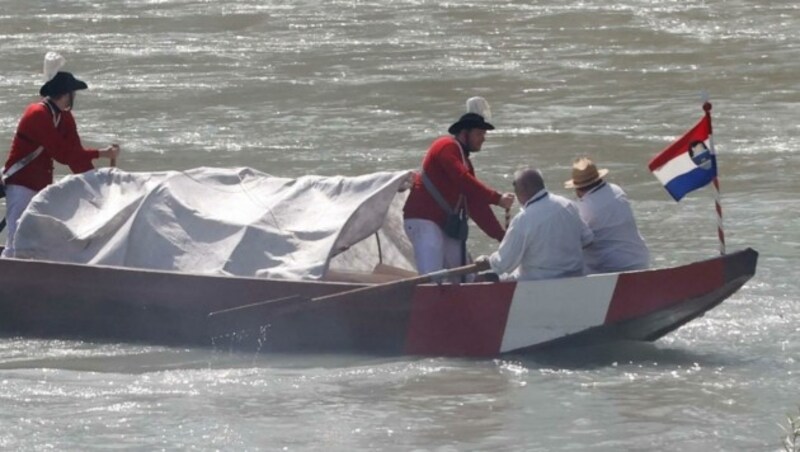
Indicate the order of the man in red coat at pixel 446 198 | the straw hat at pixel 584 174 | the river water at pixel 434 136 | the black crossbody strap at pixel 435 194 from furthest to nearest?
the black crossbody strap at pixel 435 194 → the man in red coat at pixel 446 198 → the straw hat at pixel 584 174 → the river water at pixel 434 136

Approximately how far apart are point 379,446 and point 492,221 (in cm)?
256

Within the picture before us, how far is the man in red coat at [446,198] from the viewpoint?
1166 cm

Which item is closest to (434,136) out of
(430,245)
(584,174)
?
(430,245)

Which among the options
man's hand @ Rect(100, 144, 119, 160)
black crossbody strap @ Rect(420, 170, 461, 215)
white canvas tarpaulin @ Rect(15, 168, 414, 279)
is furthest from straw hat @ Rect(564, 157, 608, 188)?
man's hand @ Rect(100, 144, 119, 160)

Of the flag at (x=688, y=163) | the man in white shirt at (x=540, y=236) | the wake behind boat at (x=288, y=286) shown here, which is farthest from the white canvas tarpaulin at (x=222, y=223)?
the flag at (x=688, y=163)

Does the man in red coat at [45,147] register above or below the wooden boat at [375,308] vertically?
above

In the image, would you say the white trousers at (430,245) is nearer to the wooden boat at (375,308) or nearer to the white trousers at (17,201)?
the wooden boat at (375,308)

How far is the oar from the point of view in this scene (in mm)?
11352

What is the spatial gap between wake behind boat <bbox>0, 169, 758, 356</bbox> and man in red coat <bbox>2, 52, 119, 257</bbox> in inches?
9.7

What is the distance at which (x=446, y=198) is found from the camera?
1183 centimetres

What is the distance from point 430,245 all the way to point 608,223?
4.07 feet

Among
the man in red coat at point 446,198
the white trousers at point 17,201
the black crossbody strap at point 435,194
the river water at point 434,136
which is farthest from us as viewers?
the white trousers at point 17,201

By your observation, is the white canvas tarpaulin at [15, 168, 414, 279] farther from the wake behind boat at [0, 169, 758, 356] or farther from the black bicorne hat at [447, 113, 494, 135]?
the black bicorne hat at [447, 113, 494, 135]

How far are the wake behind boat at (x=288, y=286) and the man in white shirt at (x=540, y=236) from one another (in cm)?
14
